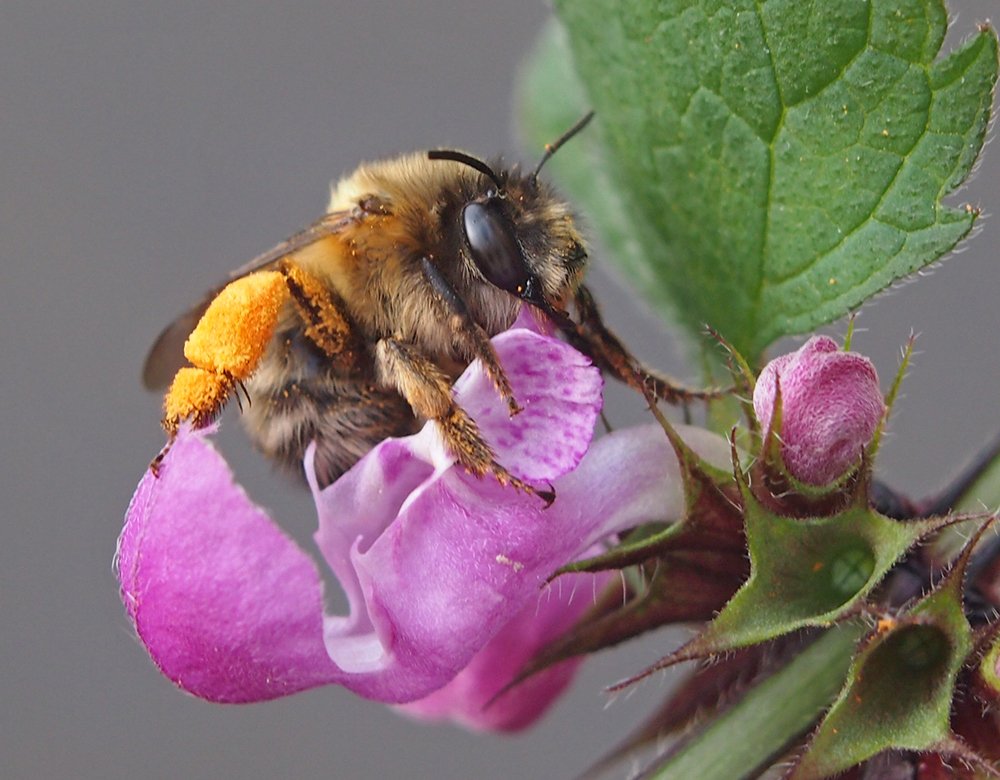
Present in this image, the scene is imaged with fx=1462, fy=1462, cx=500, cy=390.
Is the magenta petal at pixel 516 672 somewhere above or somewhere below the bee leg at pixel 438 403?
below

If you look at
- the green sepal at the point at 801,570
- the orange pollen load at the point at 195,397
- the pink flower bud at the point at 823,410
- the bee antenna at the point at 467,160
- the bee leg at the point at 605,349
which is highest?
the bee antenna at the point at 467,160

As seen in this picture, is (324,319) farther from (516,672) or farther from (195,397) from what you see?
(516,672)

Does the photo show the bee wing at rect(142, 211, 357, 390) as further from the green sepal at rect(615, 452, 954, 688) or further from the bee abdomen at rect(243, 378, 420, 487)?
the green sepal at rect(615, 452, 954, 688)

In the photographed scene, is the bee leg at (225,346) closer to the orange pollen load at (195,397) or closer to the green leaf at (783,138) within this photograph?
the orange pollen load at (195,397)

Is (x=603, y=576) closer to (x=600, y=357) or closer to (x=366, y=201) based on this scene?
(x=600, y=357)

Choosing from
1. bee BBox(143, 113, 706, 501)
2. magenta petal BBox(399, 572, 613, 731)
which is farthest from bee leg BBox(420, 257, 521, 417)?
magenta petal BBox(399, 572, 613, 731)

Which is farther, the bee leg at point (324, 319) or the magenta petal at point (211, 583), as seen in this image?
the bee leg at point (324, 319)

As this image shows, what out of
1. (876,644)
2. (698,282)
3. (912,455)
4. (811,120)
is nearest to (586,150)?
(698,282)

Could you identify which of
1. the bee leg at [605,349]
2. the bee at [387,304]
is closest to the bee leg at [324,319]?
the bee at [387,304]
